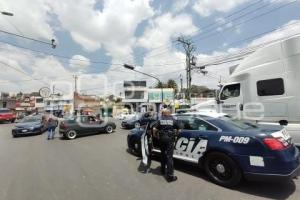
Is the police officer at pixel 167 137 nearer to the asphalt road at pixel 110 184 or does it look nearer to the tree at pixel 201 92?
the asphalt road at pixel 110 184

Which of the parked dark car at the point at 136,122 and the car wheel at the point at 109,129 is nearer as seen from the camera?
the car wheel at the point at 109,129

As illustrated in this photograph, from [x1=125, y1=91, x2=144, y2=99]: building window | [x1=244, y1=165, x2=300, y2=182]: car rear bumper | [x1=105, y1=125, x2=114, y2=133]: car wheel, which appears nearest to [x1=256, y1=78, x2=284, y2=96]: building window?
[x1=244, y1=165, x2=300, y2=182]: car rear bumper

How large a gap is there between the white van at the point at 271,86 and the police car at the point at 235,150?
297cm

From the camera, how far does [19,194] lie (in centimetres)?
479

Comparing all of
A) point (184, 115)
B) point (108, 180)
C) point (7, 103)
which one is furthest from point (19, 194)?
point (7, 103)

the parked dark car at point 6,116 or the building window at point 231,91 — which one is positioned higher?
the building window at point 231,91

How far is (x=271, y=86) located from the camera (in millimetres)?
8297

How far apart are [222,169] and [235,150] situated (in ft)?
1.89

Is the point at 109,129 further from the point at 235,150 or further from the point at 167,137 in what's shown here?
the point at 235,150

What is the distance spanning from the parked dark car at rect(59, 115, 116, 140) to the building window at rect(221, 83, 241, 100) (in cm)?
809

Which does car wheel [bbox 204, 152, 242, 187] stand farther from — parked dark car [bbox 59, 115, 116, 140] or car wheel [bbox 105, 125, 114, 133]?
car wheel [bbox 105, 125, 114, 133]

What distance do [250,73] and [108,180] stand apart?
6871 mm

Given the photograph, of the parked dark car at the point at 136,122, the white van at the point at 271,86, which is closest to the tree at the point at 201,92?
the parked dark car at the point at 136,122

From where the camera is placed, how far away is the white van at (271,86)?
7.68 meters
